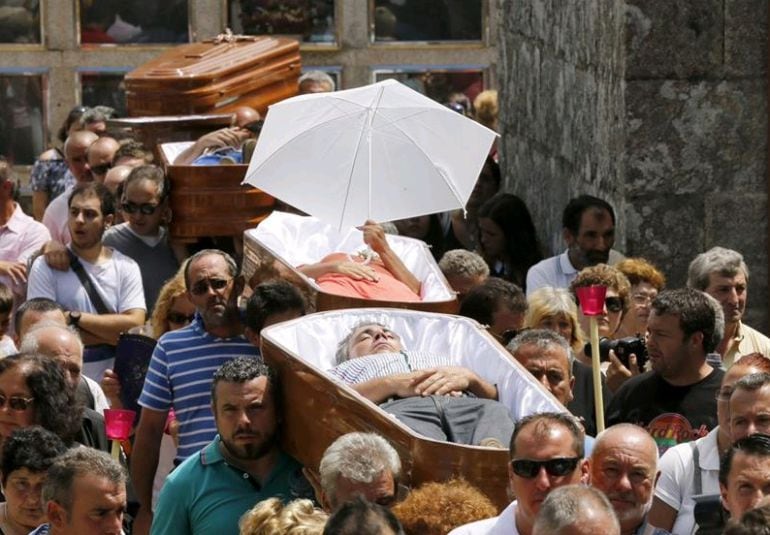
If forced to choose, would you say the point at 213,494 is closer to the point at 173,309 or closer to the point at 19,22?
the point at 173,309

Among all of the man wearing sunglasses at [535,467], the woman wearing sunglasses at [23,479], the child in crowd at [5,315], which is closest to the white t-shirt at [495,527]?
the man wearing sunglasses at [535,467]

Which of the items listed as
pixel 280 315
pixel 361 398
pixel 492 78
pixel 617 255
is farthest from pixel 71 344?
pixel 492 78

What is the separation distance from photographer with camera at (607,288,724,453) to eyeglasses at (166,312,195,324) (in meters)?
2.08

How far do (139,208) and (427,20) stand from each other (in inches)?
225

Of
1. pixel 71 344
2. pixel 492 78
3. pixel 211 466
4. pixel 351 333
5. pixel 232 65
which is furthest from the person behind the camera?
pixel 492 78

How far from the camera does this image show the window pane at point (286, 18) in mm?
16359

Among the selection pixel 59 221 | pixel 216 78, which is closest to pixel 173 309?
pixel 59 221

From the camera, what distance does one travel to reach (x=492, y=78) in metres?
16.2

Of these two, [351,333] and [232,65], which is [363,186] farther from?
[232,65]

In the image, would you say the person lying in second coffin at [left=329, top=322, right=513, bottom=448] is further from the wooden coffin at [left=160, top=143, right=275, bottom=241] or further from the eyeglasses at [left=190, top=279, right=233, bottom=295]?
the wooden coffin at [left=160, top=143, right=275, bottom=241]

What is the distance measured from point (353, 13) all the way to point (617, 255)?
6.25 m

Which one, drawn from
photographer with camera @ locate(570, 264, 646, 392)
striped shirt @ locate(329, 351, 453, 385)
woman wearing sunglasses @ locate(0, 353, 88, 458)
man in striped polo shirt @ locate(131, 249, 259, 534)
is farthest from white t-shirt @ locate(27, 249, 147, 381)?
striped shirt @ locate(329, 351, 453, 385)

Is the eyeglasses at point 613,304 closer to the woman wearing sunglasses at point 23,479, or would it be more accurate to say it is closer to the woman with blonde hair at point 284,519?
the woman wearing sunglasses at point 23,479

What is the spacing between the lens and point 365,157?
10219mm
